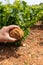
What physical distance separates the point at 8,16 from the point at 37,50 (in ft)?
2.85

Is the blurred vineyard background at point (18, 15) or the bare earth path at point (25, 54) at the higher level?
the blurred vineyard background at point (18, 15)

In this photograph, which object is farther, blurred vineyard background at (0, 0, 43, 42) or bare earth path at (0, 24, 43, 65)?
blurred vineyard background at (0, 0, 43, 42)

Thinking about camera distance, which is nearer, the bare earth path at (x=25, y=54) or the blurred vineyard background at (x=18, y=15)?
the bare earth path at (x=25, y=54)

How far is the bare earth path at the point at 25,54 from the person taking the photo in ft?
13.9

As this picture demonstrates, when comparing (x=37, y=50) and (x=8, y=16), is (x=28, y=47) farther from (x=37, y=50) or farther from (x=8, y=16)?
(x=8, y=16)

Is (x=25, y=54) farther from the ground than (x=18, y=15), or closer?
closer

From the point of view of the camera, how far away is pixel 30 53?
14.9 ft

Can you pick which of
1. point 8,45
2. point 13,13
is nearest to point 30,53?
point 8,45

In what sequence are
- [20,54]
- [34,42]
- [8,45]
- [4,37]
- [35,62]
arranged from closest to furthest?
[4,37] < [35,62] < [20,54] < [8,45] < [34,42]

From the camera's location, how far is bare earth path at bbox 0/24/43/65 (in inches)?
166

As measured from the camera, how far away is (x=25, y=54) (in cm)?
450

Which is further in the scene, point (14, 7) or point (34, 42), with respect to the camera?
point (34, 42)

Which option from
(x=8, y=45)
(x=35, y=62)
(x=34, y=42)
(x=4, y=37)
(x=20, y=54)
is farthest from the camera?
(x=34, y=42)

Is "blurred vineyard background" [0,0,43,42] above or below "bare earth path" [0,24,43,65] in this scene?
above
